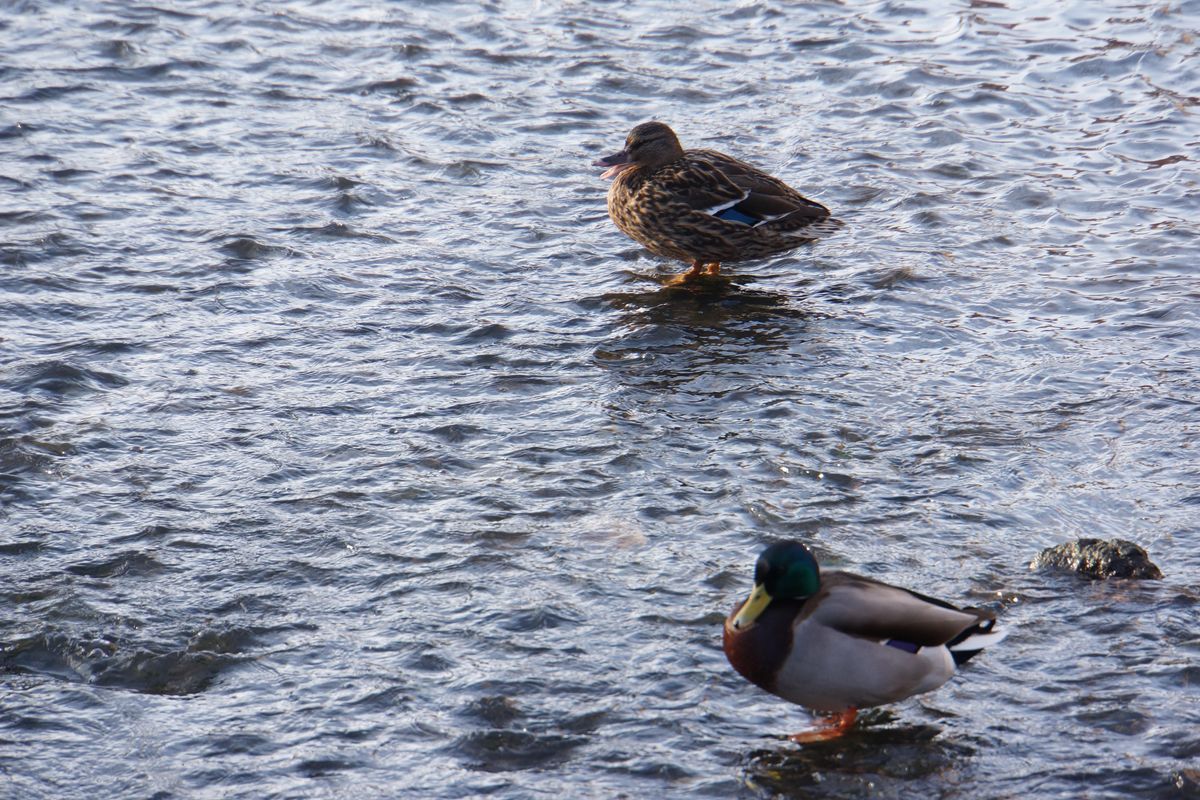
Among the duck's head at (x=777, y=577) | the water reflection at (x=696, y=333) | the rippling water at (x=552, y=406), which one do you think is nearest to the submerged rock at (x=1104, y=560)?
the rippling water at (x=552, y=406)

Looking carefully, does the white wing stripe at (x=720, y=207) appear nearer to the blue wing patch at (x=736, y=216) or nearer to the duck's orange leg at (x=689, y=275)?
the blue wing patch at (x=736, y=216)

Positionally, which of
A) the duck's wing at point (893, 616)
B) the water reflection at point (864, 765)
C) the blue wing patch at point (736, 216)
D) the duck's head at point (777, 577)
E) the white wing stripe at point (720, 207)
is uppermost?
the white wing stripe at point (720, 207)

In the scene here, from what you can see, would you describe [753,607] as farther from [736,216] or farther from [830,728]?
[736,216]

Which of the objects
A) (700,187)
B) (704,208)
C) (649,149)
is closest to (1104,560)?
(704,208)

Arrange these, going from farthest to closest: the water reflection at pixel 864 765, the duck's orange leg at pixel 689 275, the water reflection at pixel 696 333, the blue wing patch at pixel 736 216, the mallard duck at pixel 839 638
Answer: the duck's orange leg at pixel 689 275 < the blue wing patch at pixel 736 216 < the water reflection at pixel 696 333 < the mallard duck at pixel 839 638 < the water reflection at pixel 864 765

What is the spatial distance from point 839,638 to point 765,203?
4152 mm

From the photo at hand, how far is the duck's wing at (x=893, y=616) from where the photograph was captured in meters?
4.78

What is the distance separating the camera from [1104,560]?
5578mm

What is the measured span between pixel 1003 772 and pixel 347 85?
28.0 feet

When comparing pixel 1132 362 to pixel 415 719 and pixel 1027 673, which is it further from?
pixel 415 719

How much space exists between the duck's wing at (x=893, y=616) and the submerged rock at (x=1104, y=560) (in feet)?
2.94

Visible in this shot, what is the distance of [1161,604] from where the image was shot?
5461mm

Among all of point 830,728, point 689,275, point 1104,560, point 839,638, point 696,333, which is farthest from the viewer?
point 689,275

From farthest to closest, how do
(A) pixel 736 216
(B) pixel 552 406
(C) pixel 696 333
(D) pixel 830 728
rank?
(A) pixel 736 216 < (C) pixel 696 333 < (B) pixel 552 406 < (D) pixel 830 728
